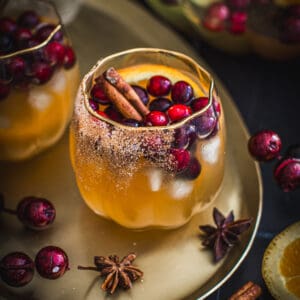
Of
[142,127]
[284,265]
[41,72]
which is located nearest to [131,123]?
[142,127]

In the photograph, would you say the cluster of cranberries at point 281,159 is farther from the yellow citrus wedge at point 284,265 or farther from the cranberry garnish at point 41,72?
the cranberry garnish at point 41,72

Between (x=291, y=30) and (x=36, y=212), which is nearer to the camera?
(x=36, y=212)

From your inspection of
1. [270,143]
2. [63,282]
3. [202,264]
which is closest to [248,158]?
[270,143]

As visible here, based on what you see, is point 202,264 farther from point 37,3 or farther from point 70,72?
point 37,3

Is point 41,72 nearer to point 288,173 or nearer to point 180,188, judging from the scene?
point 180,188

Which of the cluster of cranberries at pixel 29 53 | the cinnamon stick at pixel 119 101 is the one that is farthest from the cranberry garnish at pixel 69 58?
the cinnamon stick at pixel 119 101

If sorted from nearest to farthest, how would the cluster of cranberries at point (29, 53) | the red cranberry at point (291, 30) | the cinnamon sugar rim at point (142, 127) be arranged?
the cinnamon sugar rim at point (142, 127) → the cluster of cranberries at point (29, 53) → the red cranberry at point (291, 30)
